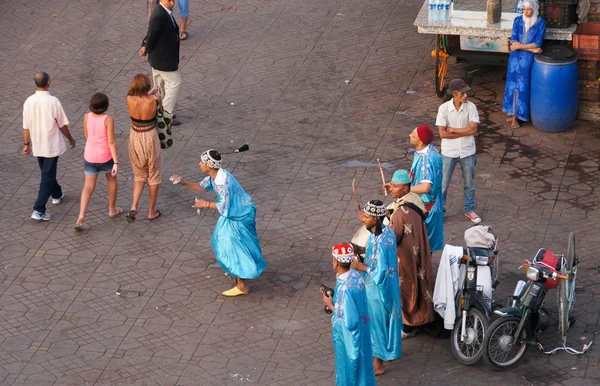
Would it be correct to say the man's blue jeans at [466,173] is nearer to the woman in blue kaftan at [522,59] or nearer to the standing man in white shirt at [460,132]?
the standing man in white shirt at [460,132]

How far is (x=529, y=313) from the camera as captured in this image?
9.96 m

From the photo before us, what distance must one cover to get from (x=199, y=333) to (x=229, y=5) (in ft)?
28.4

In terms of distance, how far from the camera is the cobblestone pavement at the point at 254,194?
33.9 ft

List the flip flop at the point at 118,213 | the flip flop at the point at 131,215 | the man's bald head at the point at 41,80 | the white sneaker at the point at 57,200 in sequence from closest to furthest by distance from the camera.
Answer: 1. the man's bald head at the point at 41,80
2. the flip flop at the point at 131,215
3. the flip flop at the point at 118,213
4. the white sneaker at the point at 57,200

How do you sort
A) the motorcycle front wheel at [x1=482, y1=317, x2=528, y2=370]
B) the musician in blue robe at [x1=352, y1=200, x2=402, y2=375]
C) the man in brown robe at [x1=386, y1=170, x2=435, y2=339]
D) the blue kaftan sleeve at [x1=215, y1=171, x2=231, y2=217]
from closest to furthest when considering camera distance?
1. the musician in blue robe at [x1=352, y1=200, x2=402, y2=375]
2. the motorcycle front wheel at [x1=482, y1=317, x2=528, y2=370]
3. the man in brown robe at [x1=386, y1=170, x2=435, y2=339]
4. the blue kaftan sleeve at [x1=215, y1=171, x2=231, y2=217]

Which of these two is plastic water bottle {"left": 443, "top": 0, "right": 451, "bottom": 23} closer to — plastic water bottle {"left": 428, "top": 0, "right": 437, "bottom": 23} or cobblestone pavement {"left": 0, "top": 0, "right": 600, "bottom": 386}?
plastic water bottle {"left": 428, "top": 0, "right": 437, "bottom": 23}

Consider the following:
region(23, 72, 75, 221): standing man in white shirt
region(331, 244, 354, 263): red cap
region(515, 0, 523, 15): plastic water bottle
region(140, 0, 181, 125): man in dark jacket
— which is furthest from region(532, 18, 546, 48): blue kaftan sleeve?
region(331, 244, 354, 263): red cap

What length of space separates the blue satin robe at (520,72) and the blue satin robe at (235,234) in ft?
15.4

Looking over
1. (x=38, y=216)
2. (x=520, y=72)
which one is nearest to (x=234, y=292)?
(x=38, y=216)

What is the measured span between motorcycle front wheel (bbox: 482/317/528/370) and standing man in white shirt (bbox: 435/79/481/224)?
2572 mm

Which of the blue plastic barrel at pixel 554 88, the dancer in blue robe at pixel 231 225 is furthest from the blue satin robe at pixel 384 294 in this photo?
the blue plastic barrel at pixel 554 88

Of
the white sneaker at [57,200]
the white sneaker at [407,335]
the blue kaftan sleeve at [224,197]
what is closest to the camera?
the white sneaker at [407,335]

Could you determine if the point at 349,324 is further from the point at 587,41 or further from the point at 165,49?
the point at 587,41

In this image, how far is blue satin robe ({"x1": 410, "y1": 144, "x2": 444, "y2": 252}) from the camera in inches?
440
